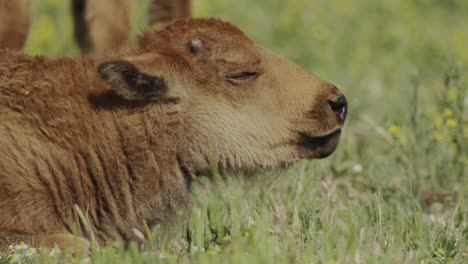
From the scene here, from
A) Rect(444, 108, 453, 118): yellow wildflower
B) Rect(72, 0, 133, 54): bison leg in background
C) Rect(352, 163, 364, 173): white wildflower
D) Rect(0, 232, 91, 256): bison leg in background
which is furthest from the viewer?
Rect(72, 0, 133, 54): bison leg in background

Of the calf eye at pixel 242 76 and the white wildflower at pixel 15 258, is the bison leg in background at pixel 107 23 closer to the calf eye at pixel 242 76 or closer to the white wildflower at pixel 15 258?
the calf eye at pixel 242 76

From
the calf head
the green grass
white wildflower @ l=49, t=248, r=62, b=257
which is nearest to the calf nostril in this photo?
the calf head

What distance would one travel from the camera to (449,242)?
16.0 feet

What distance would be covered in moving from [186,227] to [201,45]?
97 centimetres

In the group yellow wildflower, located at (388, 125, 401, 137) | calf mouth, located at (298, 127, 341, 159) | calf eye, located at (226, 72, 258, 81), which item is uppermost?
calf eye, located at (226, 72, 258, 81)

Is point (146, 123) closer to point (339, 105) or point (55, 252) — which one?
point (55, 252)

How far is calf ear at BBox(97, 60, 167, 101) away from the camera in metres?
4.65

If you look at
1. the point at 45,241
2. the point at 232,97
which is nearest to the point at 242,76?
the point at 232,97

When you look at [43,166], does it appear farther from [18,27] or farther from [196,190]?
[18,27]

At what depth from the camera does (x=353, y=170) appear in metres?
6.65

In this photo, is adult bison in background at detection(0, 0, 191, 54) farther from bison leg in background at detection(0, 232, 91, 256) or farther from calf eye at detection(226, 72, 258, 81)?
bison leg in background at detection(0, 232, 91, 256)

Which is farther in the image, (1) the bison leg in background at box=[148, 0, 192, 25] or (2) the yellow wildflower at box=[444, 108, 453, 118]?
(1) the bison leg in background at box=[148, 0, 192, 25]

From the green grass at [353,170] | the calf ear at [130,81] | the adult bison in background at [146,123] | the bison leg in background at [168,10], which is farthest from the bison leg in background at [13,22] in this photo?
the calf ear at [130,81]

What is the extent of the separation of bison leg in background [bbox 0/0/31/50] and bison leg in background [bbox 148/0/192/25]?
121 centimetres
